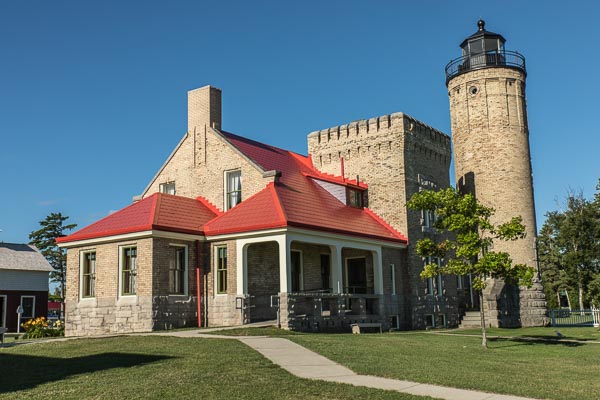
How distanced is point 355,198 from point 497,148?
32.1 ft

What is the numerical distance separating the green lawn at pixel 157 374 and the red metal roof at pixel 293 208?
7255 millimetres

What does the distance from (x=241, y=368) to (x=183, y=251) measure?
1226 cm

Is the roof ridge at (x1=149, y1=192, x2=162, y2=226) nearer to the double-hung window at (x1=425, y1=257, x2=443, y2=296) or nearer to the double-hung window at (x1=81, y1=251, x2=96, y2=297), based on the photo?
the double-hung window at (x1=81, y1=251, x2=96, y2=297)

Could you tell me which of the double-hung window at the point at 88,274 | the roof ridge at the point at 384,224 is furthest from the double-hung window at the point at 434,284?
the double-hung window at the point at 88,274

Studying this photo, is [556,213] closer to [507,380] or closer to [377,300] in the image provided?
[377,300]

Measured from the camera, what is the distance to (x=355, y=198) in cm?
→ 3023

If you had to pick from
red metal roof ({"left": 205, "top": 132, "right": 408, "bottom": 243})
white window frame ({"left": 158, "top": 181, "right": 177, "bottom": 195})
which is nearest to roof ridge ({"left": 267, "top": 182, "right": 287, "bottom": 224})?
red metal roof ({"left": 205, "top": 132, "right": 408, "bottom": 243})

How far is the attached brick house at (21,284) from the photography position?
38.5 m

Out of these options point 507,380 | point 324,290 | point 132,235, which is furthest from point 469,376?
point 132,235

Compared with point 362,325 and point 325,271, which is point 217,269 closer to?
point 325,271

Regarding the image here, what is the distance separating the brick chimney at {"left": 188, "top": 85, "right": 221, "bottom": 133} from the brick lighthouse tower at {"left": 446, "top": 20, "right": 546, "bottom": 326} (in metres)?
14.9

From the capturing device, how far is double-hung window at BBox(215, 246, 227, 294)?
24.0 metres

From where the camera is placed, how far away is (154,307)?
2236 centimetres

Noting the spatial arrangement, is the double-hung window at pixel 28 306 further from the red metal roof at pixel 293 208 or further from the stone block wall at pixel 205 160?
the red metal roof at pixel 293 208
